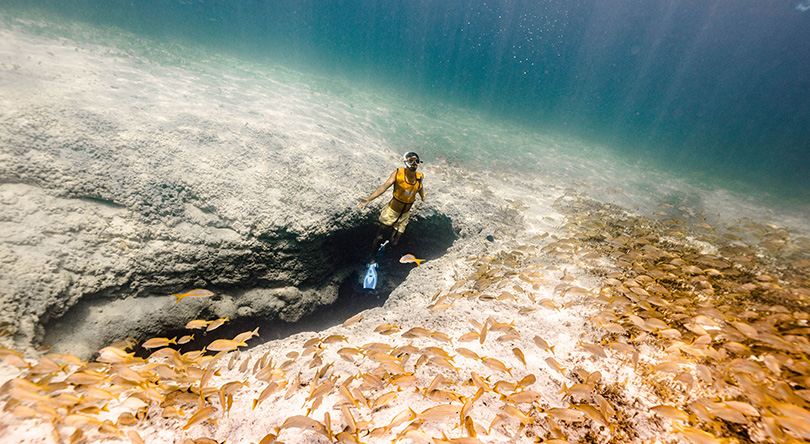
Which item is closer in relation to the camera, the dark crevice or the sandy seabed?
the sandy seabed

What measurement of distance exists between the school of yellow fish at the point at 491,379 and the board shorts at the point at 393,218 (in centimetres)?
158

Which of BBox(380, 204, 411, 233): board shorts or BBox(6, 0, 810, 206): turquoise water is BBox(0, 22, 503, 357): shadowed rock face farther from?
BBox(6, 0, 810, 206): turquoise water

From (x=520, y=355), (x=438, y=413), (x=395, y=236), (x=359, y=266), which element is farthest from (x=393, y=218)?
(x=438, y=413)

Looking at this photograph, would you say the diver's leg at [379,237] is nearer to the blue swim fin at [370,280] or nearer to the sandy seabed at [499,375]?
the blue swim fin at [370,280]

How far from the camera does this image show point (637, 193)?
40.0 feet

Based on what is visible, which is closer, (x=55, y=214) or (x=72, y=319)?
(x=72, y=319)

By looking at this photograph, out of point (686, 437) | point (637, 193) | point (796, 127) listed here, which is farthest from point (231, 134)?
point (796, 127)

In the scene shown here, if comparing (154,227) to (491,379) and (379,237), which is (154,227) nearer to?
(379,237)

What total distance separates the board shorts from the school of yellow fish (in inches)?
62.2

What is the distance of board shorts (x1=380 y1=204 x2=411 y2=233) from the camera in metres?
4.67

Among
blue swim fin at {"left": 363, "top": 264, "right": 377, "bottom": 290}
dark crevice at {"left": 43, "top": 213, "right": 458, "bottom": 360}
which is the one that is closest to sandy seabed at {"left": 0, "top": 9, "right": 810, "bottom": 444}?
dark crevice at {"left": 43, "top": 213, "right": 458, "bottom": 360}

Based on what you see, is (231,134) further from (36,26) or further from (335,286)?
(36,26)

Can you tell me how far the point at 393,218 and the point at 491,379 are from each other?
2.91 meters

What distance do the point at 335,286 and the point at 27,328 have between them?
3879 mm
